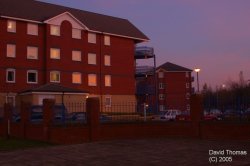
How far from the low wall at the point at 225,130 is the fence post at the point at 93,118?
4908 millimetres

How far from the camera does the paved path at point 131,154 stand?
1396 centimetres

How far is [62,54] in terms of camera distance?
48.8 meters

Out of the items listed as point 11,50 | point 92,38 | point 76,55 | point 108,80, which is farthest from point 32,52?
point 108,80

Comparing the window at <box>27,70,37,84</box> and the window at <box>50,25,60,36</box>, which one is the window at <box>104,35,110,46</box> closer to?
the window at <box>50,25,60,36</box>

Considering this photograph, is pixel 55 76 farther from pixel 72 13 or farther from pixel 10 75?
pixel 72 13

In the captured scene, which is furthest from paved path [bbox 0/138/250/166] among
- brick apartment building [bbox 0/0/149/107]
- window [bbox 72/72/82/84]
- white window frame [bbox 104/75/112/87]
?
white window frame [bbox 104/75/112/87]

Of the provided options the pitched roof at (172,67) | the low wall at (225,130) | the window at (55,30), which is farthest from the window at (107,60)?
the pitched roof at (172,67)

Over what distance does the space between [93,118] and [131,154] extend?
5630 millimetres

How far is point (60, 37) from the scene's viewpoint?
48.6 meters

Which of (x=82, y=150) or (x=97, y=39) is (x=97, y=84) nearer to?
(x=97, y=39)

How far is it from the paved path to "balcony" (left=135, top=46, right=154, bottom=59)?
3858cm

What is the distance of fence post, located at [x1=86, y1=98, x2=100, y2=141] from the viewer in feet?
68.6

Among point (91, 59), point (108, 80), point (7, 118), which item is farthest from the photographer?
point (108, 80)

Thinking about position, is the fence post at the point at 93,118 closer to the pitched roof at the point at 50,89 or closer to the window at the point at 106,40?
the pitched roof at the point at 50,89
